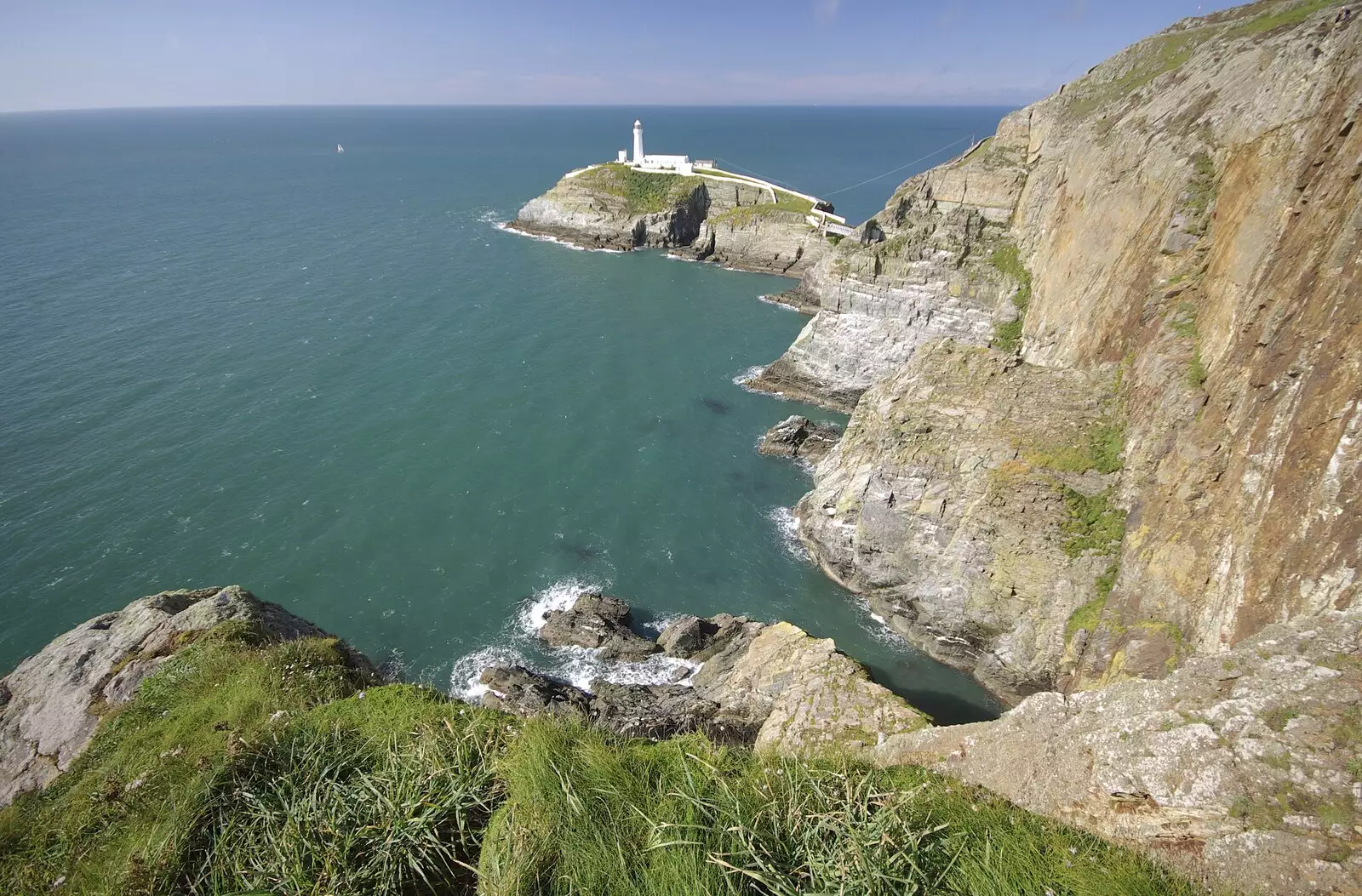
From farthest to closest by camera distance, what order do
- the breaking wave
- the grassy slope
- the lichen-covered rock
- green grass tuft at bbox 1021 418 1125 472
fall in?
1. the lichen-covered rock
2. the breaking wave
3. green grass tuft at bbox 1021 418 1125 472
4. the grassy slope

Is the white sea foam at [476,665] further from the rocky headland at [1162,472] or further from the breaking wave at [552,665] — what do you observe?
the rocky headland at [1162,472]

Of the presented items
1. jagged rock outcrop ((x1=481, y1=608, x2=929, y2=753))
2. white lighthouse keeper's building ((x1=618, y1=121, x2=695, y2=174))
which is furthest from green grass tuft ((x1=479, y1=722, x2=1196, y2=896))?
white lighthouse keeper's building ((x1=618, y1=121, x2=695, y2=174))

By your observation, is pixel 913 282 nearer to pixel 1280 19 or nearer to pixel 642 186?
pixel 1280 19

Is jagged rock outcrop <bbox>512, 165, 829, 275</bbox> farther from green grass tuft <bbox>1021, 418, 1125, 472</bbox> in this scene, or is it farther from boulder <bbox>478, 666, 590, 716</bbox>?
boulder <bbox>478, 666, 590, 716</bbox>

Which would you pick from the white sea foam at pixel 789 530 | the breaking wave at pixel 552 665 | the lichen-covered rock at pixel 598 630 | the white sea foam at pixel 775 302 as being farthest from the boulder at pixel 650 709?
the white sea foam at pixel 775 302

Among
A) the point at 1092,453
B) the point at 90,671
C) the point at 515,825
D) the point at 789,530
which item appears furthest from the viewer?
the point at 789,530

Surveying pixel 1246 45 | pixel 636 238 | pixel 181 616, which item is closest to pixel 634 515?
pixel 181 616

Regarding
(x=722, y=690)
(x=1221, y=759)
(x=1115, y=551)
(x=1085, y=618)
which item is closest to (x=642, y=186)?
(x=722, y=690)
